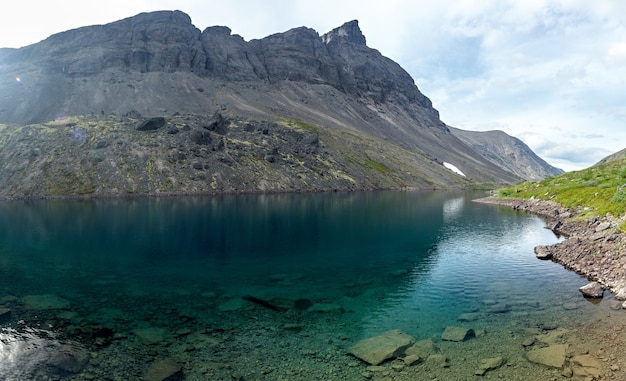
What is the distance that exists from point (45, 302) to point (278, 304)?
823 inches

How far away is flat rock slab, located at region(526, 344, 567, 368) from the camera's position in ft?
73.1

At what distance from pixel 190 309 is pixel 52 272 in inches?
→ 939

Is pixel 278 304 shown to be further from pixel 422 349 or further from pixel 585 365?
pixel 585 365

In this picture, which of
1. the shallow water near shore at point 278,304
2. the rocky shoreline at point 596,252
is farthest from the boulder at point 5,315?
the rocky shoreline at point 596,252

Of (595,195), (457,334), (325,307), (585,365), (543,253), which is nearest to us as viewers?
(585,365)

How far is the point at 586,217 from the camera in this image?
6712cm

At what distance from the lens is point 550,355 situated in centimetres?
2323

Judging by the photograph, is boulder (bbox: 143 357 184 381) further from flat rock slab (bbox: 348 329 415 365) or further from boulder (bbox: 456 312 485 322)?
boulder (bbox: 456 312 485 322)

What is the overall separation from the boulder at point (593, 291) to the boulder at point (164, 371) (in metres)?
34.5

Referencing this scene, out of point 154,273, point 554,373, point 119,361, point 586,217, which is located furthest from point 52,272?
point 586,217

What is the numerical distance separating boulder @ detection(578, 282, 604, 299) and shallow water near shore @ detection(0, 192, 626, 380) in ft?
2.29

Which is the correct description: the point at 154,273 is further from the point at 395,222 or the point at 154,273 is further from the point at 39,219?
the point at 39,219

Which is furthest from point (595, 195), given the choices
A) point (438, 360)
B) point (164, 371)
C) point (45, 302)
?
point (45, 302)

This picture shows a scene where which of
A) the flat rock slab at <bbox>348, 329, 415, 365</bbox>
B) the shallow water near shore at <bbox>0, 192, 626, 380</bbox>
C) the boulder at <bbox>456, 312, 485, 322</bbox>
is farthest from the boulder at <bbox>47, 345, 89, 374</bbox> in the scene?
the boulder at <bbox>456, 312, 485, 322</bbox>
